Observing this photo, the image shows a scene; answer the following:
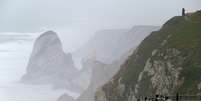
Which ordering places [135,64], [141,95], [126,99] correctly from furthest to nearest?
1. [135,64]
2. [126,99]
3. [141,95]

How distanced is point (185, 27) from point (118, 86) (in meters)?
22.6

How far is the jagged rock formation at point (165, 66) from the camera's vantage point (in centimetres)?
9244

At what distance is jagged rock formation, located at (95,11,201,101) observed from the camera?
92438 millimetres

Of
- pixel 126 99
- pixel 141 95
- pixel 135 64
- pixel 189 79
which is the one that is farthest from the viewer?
pixel 135 64

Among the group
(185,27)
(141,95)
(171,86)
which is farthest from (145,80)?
(185,27)

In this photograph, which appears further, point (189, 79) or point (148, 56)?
point (148, 56)

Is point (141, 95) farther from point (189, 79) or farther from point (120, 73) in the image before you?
point (120, 73)

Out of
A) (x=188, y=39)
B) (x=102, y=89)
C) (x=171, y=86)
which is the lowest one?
(x=102, y=89)

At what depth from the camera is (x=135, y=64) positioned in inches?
4793

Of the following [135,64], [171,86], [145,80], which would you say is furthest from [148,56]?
[171,86]

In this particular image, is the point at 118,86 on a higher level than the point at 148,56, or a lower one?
lower

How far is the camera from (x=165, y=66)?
99938mm

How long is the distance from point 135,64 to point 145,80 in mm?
17550

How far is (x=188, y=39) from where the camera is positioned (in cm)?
10781
